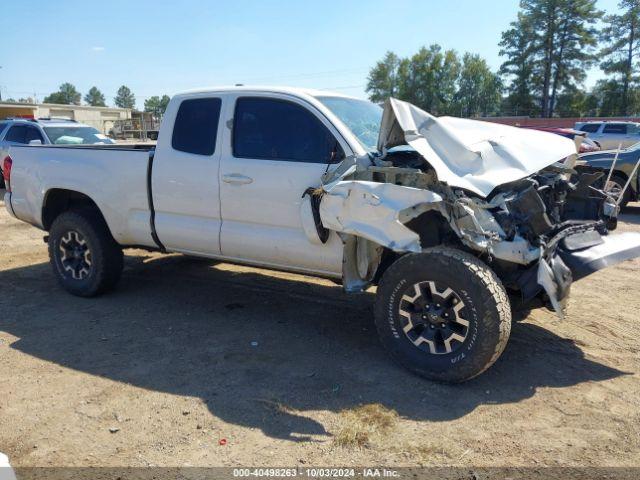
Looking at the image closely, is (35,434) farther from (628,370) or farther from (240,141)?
(628,370)

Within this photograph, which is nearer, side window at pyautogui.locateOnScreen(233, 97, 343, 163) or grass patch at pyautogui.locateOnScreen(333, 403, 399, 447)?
grass patch at pyautogui.locateOnScreen(333, 403, 399, 447)

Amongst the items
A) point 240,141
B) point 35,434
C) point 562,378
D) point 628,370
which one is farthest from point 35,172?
point 628,370

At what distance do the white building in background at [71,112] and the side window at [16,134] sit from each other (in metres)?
33.9

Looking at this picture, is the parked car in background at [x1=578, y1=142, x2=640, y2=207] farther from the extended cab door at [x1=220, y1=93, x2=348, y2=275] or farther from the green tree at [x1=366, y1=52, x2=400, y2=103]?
the green tree at [x1=366, y1=52, x2=400, y2=103]

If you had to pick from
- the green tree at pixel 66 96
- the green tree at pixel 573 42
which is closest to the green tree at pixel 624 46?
the green tree at pixel 573 42

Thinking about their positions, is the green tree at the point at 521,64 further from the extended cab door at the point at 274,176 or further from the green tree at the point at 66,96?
the green tree at the point at 66,96

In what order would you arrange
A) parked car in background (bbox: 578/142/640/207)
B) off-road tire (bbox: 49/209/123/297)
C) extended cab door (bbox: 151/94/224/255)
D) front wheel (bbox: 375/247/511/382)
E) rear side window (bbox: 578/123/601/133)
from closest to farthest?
front wheel (bbox: 375/247/511/382) < extended cab door (bbox: 151/94/224/255) < off-road tire (bbox: 49/209/123/297) < parked car in background (bbox: 578/142/640/207) < rear side window (bbox: 578/123/601/133)

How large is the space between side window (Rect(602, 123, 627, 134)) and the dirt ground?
66.3ft

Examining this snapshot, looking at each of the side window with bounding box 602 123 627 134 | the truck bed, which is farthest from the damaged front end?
the side window with bounding box 602 123 627 134

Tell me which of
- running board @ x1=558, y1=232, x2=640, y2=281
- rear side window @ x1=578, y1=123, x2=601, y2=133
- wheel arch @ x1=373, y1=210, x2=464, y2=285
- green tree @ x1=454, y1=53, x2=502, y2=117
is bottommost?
running board @ x1=558, y1=232, x2=640, y2=281

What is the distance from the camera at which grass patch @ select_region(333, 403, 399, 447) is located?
3176 millimetres

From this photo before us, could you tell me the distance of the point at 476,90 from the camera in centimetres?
7894

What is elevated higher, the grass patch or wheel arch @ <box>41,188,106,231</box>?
wheel arch @ <box>41,188,106,231</box>

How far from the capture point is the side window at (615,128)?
2295 cm
